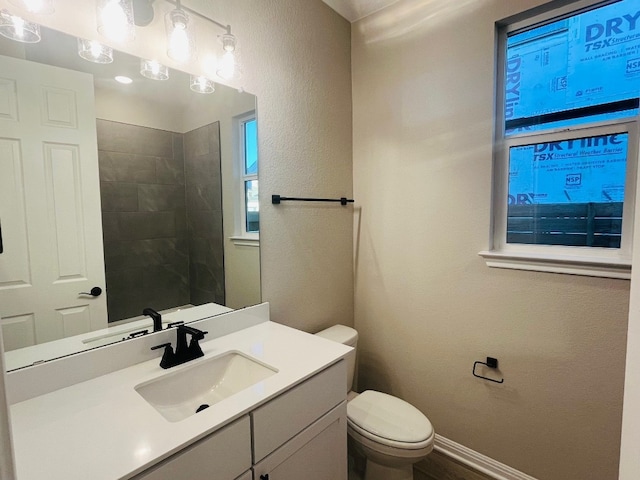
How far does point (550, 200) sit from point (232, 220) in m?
1.51

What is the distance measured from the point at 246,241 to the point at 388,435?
1.09 metres

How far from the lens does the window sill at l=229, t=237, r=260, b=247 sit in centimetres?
153

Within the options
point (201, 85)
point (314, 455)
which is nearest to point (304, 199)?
point (201, 85)

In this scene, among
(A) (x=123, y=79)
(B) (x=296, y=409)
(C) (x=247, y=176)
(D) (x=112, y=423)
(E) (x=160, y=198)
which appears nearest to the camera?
(D) (x=112, y=423)

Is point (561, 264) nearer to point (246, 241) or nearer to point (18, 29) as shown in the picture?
point (246, 241)

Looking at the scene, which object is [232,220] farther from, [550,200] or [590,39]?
[590,39]

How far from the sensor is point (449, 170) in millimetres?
1691

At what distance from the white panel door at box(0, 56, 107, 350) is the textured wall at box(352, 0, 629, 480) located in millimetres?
1460

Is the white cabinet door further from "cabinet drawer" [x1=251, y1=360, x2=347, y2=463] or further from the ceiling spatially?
the ceiling

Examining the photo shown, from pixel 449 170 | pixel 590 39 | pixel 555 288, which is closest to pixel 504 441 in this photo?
pixel 555 288

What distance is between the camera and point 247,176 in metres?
1.55

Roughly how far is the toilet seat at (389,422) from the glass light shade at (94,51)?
5.81ft

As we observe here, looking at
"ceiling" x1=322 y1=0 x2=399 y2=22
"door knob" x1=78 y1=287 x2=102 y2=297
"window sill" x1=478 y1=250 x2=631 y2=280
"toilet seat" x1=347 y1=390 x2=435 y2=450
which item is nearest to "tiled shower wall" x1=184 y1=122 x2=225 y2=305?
"door knob" x1=78 y1=287 x2=102 y2=297

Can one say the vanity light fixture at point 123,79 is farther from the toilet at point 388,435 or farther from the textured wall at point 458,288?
the toilet at point 388,435
